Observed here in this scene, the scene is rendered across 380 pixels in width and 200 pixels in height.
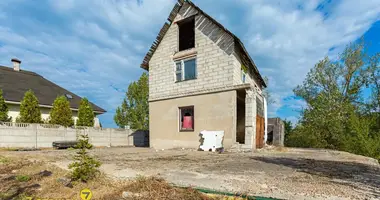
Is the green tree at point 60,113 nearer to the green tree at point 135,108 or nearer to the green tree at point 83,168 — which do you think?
the green tree at point 135,108

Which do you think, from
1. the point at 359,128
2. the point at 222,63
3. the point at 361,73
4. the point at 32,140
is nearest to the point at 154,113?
the point at 222,63

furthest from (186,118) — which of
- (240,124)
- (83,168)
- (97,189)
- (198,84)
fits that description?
(97,189)

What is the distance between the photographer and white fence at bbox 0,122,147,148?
32.6 ft

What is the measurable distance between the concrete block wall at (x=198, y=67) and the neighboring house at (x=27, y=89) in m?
8.98

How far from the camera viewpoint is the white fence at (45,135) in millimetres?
9925

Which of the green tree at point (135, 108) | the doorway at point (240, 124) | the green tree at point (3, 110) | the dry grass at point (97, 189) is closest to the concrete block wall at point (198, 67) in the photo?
the doorway at point (240, 124)

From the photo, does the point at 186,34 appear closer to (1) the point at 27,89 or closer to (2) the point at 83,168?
(2) the point at 83,168

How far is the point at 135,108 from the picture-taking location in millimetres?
21188

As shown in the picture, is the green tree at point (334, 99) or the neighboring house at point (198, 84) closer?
the neighboring house at point (198, 84)

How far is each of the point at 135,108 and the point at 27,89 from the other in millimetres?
9053

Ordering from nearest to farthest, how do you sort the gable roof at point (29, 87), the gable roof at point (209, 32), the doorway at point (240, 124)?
1. the gable roof at point (209, 32)
2. the doorway at point (240, 124)
3. the gable roof at point (29, 87)

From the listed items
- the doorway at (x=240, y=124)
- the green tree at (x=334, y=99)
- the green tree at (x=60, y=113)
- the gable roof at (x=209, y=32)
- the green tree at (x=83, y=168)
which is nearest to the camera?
the green tree at (x=83, y=168)

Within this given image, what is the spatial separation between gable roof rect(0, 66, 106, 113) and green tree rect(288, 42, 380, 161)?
16.7 meters

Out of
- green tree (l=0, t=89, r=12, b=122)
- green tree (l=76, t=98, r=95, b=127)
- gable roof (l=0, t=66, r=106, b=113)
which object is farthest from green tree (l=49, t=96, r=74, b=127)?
green tree (l=0, t=89, r=12, b=122)
